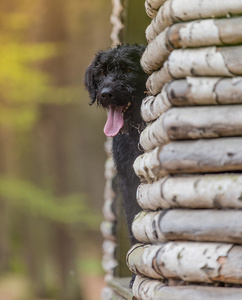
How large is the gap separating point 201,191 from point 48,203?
26.8ft

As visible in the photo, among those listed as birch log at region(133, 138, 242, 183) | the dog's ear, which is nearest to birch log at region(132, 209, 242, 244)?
birch log at region(133, 138, 242, 183)

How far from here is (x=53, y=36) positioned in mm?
10555

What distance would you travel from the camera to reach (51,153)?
10.3 metres

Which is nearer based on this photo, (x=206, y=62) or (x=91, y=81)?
(x=206, y=62)

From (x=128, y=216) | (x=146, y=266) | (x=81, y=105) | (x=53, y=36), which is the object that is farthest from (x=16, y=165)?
(x=146, y=266)

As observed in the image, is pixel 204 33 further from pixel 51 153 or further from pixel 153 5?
pixel 51 153

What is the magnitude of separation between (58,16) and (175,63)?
821 centimetres

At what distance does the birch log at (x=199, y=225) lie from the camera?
2.45 m

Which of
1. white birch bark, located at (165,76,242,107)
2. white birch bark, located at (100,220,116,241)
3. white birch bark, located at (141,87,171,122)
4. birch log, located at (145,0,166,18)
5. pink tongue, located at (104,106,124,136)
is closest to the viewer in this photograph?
white birch bark, located at (165,76,242,107)

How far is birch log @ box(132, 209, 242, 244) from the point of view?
8.03 feet

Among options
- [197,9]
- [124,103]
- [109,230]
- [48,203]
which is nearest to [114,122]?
[124,103]

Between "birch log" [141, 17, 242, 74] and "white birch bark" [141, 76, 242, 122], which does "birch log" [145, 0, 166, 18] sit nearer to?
"birch log" [141, 17, 242, 74]

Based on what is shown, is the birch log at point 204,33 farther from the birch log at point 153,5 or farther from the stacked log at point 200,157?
the birch log at point 153,5

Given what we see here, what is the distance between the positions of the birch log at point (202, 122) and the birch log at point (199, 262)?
45 centimetres
